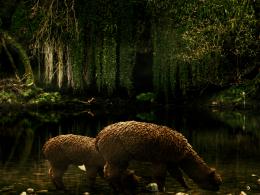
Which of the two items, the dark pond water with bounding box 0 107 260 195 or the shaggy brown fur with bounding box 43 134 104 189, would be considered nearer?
the shaggy brown fur with bounding box 43 134 104 189

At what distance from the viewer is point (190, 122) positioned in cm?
2908

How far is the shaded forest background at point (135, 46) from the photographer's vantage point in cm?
3884

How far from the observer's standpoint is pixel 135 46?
41594 millimetres

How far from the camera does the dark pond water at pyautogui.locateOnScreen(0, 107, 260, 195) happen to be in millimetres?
13578

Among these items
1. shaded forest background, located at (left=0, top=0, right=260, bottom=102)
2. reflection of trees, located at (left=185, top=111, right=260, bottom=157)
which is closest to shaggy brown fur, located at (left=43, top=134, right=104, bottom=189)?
reflection of trees, located at (left=185, top=111, right=260, bottom=157)

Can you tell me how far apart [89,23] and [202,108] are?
342 inches

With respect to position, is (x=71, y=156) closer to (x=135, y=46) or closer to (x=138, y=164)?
(x=138, y=164)

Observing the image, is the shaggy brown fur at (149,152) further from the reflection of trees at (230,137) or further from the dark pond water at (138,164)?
the reflection of trees at (230,137)

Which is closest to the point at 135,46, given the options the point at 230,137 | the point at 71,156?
the point at 230,137

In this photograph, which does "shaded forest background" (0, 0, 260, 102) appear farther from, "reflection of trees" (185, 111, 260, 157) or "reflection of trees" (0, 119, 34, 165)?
"reflection of trees" (0, 119, 34, 165)

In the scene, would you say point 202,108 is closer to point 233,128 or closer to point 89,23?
point 89,23

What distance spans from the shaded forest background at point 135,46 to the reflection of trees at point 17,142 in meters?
9.99

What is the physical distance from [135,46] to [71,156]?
93.2ft

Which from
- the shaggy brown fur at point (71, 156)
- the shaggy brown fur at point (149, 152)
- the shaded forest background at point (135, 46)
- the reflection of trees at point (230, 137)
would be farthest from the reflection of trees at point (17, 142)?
the shaded forest background at point (135, 46)
